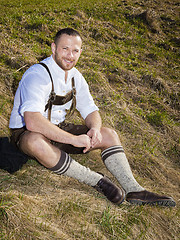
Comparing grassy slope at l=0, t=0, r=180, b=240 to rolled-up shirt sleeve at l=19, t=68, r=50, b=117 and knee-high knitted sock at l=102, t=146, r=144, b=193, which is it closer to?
knee-high knitted sock at l=102, t=146, r=144, b=193

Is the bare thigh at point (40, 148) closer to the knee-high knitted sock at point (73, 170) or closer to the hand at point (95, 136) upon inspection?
the knee-high knitted sock at point (73, 170)

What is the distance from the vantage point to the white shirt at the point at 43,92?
2652 mm

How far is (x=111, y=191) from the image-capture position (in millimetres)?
2734

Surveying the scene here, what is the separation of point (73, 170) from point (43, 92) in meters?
0.97

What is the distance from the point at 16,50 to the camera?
5.51m

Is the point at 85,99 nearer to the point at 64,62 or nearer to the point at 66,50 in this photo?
the point at 64,62

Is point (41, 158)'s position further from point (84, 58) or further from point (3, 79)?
point (84, 58)

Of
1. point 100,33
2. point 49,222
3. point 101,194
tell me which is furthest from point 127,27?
point 49,222

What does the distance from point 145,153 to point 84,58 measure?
3.54 meters

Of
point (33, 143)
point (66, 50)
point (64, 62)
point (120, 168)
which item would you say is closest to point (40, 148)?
point (33, 143)

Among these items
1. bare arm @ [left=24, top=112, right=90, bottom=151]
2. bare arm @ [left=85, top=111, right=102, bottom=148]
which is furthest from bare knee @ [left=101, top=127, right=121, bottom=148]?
bare arm @ [left=24, top=112, right=90, bottom=151]

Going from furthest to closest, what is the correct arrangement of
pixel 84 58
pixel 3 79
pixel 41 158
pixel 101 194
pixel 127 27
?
pixel 127 27, pixel 84 58, pixel 3 79, pixel 101 194, pixel 41 158

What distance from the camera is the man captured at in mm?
2607

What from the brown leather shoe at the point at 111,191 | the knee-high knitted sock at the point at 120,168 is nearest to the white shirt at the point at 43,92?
the knee-high knitted sock at the point at 120,168
